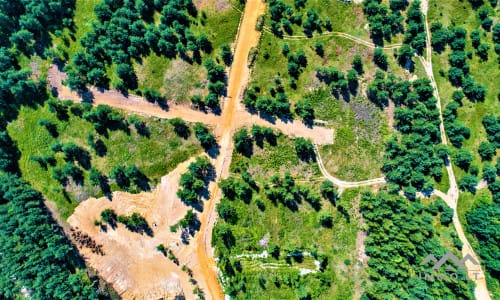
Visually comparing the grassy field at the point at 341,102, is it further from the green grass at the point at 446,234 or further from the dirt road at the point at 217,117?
the green grass at the point at 446,234

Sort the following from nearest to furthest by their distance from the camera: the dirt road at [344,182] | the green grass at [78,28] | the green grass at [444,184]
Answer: the green grass at [444,184], the dirt road at [344,182], the green grass at [78,28]

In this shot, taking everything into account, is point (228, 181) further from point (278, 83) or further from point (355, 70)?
point (355, 70)

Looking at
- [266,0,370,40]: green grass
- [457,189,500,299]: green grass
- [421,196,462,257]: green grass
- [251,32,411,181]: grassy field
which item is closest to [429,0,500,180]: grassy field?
[457,189,500,299]: green grass

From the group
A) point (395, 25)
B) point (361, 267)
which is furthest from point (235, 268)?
point (395, 25)

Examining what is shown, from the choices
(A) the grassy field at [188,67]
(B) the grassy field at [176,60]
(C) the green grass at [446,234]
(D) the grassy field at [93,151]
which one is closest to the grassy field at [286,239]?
(D) the grassy field at [93,151]

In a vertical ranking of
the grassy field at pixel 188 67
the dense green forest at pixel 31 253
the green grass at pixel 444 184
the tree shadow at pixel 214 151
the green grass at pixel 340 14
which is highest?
the green grass at pixel 340 14

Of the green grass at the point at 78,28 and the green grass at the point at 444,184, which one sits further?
the green grass at the point at 78,28
